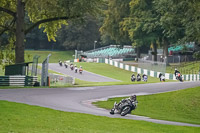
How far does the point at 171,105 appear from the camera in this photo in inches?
1016

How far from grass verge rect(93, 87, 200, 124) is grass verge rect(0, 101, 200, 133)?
5.98 m

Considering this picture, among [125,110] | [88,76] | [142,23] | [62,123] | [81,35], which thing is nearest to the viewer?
[62,123]

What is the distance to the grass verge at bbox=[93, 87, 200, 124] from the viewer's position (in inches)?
934

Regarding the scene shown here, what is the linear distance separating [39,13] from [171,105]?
18587 mm

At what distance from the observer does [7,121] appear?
14.8 metres

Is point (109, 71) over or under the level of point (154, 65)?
under

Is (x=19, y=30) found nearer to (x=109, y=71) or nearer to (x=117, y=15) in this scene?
(x=109, y=71)

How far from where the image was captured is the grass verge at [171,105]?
23.7 meters

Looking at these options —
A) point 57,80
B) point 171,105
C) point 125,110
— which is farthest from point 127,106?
point 57,80

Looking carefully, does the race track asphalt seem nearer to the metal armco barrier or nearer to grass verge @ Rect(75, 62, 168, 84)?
grass verge @ Rect(75, 62, 168, 84)

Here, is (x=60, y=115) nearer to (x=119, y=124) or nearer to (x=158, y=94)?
(x=119, y=124)

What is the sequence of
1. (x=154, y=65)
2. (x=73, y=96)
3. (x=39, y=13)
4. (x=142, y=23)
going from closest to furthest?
(x=73, y=96) → (x=39, y=13) → (x=154, y=65) → (x=142, y=23)

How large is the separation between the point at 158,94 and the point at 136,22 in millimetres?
44183

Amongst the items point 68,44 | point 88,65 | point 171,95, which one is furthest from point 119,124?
point 68,44
